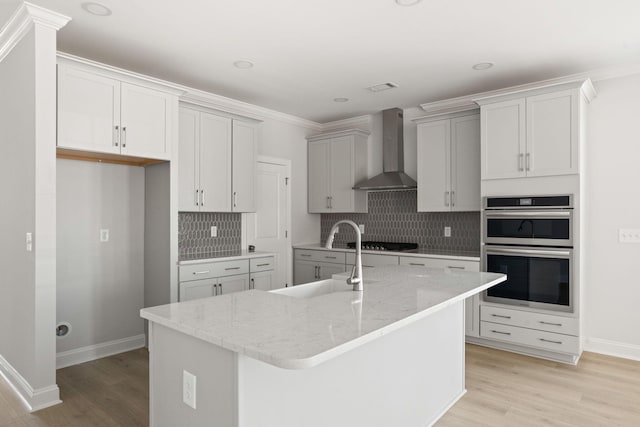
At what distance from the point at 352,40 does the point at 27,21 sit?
2332mm

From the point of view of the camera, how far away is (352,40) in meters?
3.26

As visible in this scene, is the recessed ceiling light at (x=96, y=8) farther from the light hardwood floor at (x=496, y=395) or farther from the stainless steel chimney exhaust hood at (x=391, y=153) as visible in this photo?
the stainless steel chimney exhaust hood at (x=391, y=153)

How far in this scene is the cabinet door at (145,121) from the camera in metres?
3.46

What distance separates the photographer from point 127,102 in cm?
347

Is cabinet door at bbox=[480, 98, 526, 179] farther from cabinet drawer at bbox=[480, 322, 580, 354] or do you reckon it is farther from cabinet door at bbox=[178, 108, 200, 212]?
cabinet door at bbox=[178, 108, 200, 212]

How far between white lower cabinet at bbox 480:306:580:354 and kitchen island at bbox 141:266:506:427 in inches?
64.0

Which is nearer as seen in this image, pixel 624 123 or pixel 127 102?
pixel 127 102

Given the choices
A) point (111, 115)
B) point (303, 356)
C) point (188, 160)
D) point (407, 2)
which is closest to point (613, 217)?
point (407, 2)

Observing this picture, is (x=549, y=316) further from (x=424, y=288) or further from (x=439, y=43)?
(x=439, y=43)

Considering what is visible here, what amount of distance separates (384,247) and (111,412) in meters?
3.21

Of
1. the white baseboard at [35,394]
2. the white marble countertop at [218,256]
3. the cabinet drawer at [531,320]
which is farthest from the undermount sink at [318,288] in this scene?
the cabinet drawer at [531,320]

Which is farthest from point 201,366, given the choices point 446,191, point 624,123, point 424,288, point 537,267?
point 624,123

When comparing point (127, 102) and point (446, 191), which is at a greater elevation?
point (127, 102)

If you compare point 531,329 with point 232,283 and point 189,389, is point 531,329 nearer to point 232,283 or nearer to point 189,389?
point 232,283
